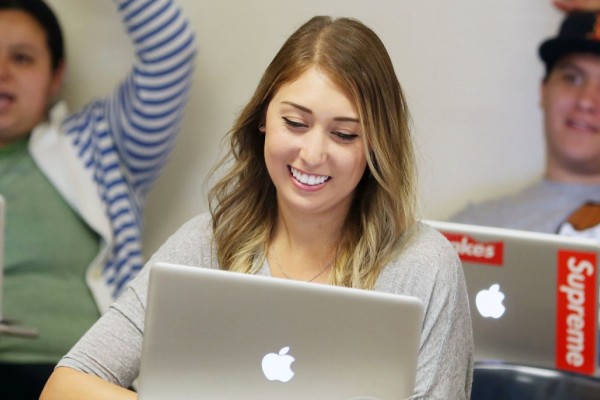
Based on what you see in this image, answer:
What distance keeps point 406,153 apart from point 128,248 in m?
1.56

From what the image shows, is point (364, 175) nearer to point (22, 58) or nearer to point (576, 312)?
point (576, 312)

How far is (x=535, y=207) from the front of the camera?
3.13m

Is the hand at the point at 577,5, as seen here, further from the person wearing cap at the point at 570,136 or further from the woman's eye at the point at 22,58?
the woman's eye at the point at 22,58

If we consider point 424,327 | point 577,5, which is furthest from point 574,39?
point 424,327

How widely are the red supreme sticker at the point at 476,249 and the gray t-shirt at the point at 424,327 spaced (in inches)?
3.9

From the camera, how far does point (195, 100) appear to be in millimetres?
3400

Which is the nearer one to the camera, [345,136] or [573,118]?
[345,136]

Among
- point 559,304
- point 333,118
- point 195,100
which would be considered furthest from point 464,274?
point 195,100

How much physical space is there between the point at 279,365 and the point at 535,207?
199cm

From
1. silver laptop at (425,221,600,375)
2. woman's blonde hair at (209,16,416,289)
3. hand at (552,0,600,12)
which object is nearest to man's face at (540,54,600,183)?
hand at (552,0,600,12)

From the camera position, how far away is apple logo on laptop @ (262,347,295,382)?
1.29 metres

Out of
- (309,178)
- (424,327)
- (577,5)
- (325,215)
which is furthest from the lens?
(577,5)

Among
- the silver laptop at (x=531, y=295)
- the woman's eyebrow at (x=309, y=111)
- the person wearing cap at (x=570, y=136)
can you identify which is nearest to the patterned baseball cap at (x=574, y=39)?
the person wearing cap at (x=570, y=136)

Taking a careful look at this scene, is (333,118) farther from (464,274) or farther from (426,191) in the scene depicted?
(426,191)
